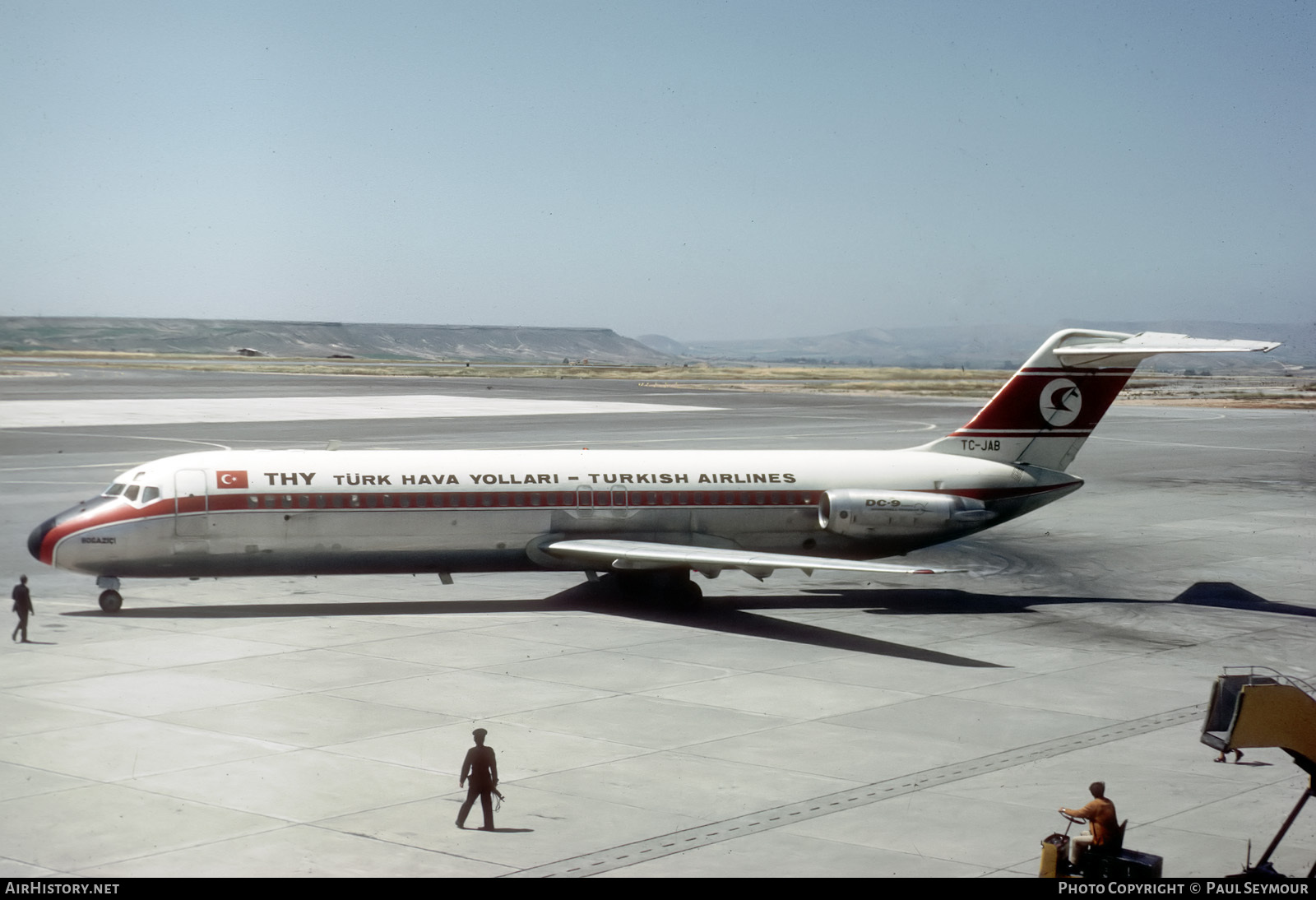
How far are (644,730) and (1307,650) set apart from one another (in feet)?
46.9

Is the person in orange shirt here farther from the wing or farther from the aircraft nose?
the aircraft nose

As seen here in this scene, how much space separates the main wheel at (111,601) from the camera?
27.6m

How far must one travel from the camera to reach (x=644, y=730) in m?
19.6

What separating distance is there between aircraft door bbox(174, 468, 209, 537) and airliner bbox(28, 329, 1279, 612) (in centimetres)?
3

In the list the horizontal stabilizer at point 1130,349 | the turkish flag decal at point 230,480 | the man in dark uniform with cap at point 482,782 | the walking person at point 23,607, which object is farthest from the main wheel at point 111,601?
the horizontal stabilizer at point 1130,349

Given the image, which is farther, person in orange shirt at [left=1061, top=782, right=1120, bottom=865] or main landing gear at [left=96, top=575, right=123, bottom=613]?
main landing gear at [left=96, top=575, right=123, bottom=613]

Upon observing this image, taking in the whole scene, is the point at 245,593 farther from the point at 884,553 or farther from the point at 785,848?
the point at 785,848

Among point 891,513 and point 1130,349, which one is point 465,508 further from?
point 1130,349

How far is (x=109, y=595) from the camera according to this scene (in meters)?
27.8

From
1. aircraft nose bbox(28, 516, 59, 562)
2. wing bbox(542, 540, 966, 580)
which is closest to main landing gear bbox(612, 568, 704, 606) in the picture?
wing bbox(542, 540, 966, 580)

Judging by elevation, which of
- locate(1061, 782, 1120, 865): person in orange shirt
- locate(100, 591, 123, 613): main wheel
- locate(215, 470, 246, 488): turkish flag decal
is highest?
Answer: locate(215, 470, 246, 488): turkish flag decal

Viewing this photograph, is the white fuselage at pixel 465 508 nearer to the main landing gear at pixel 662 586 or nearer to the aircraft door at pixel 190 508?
the aircraft door at pixel 190 508

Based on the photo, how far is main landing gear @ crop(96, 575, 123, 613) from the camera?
27.6 m

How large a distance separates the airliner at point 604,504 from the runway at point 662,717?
1187 mm
